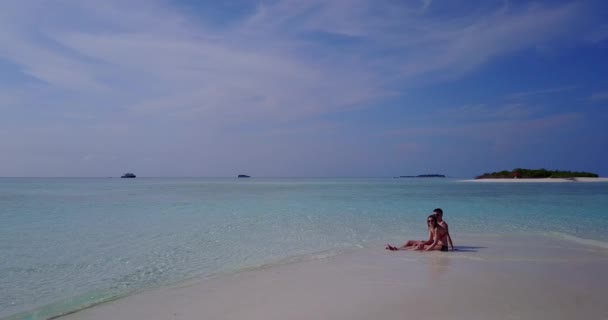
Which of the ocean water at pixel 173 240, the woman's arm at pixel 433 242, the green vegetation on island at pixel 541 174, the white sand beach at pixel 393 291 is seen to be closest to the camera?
the white sand beach at pixel 393 291

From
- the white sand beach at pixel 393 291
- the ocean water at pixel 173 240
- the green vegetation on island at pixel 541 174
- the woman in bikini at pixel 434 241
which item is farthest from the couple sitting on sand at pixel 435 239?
the green vegetation on island at pixel 541 174

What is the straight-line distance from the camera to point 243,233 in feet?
45.5

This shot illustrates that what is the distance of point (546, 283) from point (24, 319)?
782 cm

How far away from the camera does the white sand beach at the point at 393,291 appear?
18.3 feet

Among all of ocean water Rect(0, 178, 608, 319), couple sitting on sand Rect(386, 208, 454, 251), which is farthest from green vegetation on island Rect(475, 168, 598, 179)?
couple sitting on sand Rect(386, 208, 454, 251)

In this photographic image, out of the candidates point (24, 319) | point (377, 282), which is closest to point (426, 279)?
point (377, 282)

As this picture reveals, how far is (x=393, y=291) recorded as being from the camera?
21.7 feet

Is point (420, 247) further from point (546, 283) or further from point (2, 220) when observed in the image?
point (2, 220)

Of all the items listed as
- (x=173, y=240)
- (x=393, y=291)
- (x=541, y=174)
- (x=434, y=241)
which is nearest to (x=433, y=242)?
(x=434, y=241)

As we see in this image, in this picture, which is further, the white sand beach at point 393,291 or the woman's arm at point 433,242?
the woman's arm at point 433,242

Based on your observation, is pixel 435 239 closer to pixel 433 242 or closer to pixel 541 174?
pixel 433 242

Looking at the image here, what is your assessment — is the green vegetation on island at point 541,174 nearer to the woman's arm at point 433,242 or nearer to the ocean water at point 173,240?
the ocean water at point 173,240

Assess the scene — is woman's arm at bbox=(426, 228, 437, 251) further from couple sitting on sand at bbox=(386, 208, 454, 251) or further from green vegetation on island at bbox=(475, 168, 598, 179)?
green vegetation on island at bbox=(475, 168, 598, 179)

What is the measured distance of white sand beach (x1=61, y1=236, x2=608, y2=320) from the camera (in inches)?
219
